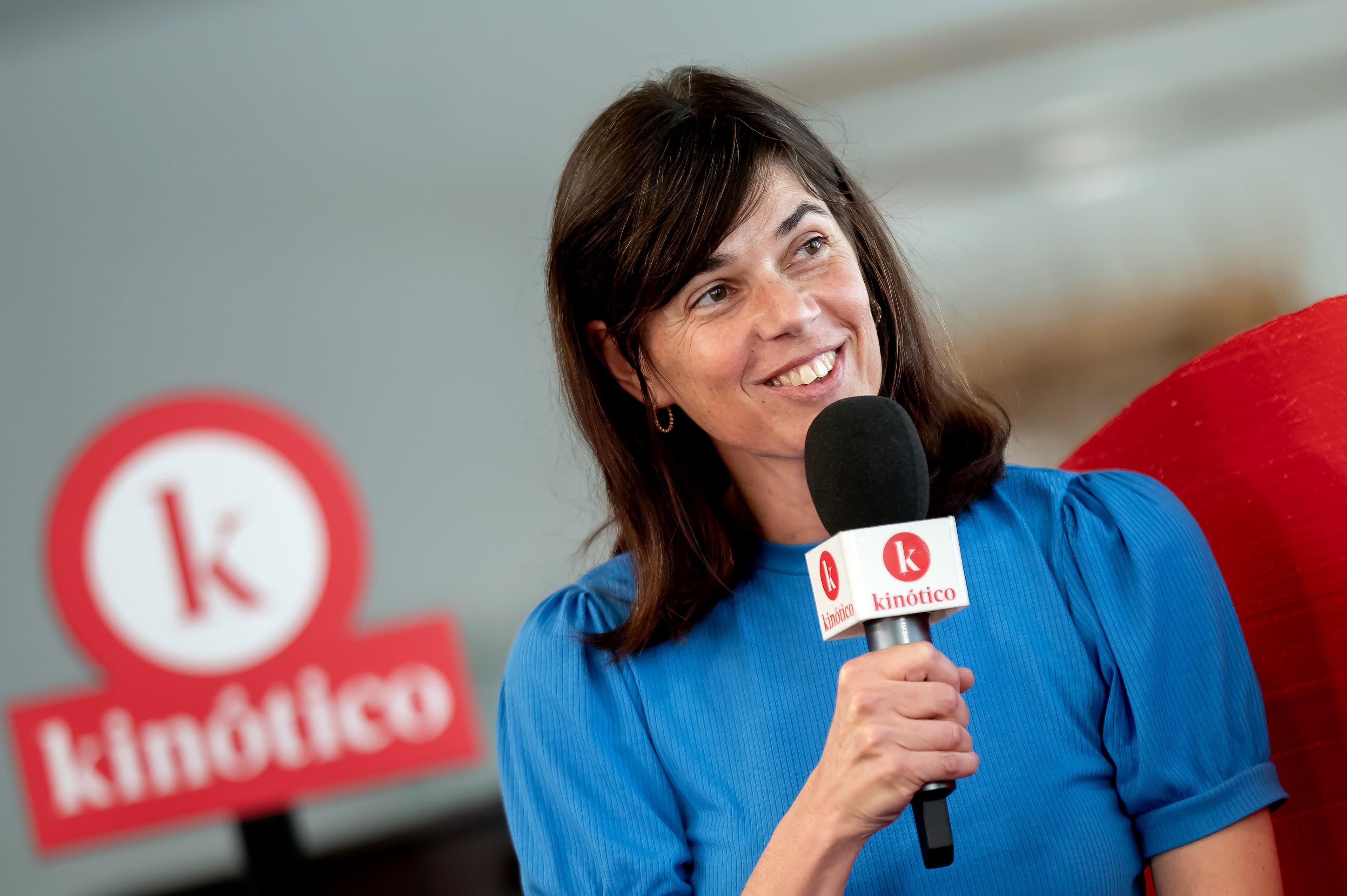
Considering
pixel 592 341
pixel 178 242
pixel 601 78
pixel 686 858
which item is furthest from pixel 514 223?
pixel 686 858

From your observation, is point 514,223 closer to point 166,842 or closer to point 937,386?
point 166,842

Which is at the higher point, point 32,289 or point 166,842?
point 32,289

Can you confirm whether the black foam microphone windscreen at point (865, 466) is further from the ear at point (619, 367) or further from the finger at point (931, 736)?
the ear at point (619, 367)

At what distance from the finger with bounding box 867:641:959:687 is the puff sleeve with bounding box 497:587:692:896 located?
38cm

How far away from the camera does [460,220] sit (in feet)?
12.1

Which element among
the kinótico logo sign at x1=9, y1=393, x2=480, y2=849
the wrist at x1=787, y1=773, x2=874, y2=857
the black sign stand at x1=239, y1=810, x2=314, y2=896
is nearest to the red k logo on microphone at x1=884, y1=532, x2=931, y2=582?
the wrist at x1=787, y1=773, x2=874, y2=857

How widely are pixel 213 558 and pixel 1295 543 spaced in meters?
3.09

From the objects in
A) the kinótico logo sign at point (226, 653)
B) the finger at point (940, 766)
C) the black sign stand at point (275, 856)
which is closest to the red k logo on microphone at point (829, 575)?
the finger at point (940, 766)

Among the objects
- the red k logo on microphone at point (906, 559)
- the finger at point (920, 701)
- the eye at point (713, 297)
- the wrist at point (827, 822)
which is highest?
the eye at point (713, 297)

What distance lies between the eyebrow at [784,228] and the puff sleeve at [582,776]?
0.34m

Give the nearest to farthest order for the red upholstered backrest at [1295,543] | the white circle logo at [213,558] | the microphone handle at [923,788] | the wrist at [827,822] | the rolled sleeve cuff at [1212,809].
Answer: the microphone handle at [923,788] → the wrist at [827,822] → the rolled sleeve cuff at [1212,809] → the red upholstered backrest at [1295,543] → the white circle logo at [213,558]

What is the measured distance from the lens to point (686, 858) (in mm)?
989

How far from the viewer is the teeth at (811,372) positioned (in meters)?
0.97

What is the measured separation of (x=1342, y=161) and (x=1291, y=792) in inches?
118
